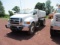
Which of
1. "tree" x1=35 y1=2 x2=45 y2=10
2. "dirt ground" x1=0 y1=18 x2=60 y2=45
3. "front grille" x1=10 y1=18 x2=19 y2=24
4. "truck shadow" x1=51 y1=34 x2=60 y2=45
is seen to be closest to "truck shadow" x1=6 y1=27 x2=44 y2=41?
"dirt ground" x1=0 y1=18 x2=60 y2=45

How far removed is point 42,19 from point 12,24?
4.49 m

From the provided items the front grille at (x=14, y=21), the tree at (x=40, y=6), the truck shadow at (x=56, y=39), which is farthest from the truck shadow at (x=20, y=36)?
the tree at (x=40, y=6)

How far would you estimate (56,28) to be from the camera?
10.9 metres

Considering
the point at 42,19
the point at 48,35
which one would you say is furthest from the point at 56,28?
the point at 42,19

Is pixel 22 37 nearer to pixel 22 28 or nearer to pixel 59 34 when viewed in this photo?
pixel 22 28

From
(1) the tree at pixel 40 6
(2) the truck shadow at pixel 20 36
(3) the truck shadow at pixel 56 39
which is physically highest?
(1) the tree at pixel 40 6

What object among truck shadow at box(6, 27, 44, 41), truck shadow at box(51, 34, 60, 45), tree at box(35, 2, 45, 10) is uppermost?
tree at box(35, 2, 45, 10)

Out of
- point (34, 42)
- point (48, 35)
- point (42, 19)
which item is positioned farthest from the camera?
point (42, 19)

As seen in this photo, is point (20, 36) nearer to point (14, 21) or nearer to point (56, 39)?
point (14, 21)

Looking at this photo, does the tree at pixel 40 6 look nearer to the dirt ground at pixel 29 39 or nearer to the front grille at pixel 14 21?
the dirt ground at pixel 29 39

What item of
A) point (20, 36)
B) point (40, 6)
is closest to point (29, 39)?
point (20, 36)

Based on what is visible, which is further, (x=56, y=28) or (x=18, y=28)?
(x=18, y=28)

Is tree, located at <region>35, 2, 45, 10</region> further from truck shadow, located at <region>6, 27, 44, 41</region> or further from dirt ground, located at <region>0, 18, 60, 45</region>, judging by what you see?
dirt ground, located at <region>0, 18, 60, 45</region>

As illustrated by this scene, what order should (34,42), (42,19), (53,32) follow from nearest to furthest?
(34,42) < (53,32) < (42,19)
